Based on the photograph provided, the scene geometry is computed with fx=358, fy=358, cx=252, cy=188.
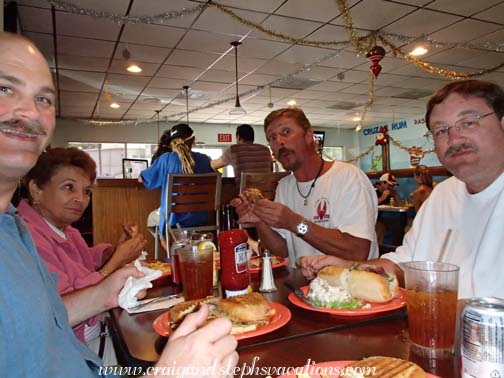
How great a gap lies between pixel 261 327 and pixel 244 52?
5.13m

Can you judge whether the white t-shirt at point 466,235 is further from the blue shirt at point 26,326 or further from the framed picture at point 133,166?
the framed picture at point 133,166

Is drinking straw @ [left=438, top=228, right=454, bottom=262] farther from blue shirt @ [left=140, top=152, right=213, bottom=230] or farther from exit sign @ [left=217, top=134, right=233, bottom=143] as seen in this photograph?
exit sign @ [left=217, top=134, right=233, bottom=143]

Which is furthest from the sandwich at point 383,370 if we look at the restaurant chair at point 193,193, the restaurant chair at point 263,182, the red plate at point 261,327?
the restaurant chair at point 193,193

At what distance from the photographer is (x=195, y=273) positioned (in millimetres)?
1152

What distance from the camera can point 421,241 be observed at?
1.42m

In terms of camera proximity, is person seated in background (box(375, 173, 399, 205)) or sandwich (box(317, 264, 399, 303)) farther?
person seated in background (box(375, 173, 399, 205))

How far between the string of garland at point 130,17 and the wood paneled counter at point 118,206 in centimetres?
180

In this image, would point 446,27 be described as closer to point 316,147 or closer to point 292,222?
point 316,147

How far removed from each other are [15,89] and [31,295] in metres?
0.48

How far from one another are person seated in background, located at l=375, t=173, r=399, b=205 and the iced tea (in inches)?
242

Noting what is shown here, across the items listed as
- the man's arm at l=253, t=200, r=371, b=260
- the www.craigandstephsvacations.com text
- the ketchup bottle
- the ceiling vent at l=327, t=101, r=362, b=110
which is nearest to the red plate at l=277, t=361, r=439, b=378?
the www.craigandstephsvacations.com text

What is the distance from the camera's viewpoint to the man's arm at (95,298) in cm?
116

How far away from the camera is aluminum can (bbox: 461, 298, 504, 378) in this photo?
0.54m

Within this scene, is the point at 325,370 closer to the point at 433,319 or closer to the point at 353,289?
the point at 433,319
